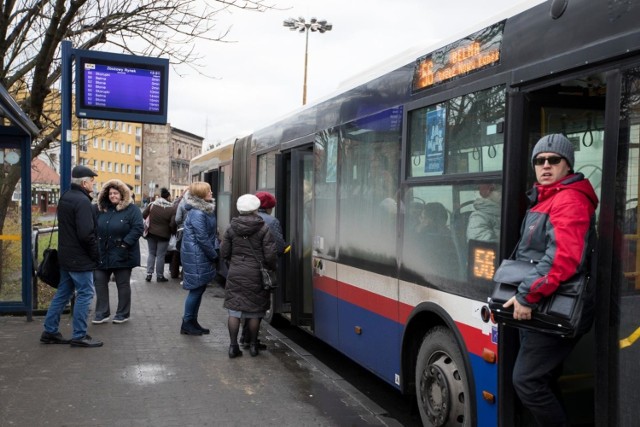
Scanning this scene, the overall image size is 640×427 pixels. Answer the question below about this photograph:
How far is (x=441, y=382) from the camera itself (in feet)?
14.7

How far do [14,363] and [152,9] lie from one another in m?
6.52

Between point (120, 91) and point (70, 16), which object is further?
point (70, 16)

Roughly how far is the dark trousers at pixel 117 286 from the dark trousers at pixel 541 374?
6106 mm

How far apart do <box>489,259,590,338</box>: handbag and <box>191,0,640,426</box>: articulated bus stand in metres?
0.13

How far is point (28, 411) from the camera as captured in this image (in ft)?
17.0

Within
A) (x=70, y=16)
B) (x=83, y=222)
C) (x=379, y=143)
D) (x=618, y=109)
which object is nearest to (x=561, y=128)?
(x=618, y=109)

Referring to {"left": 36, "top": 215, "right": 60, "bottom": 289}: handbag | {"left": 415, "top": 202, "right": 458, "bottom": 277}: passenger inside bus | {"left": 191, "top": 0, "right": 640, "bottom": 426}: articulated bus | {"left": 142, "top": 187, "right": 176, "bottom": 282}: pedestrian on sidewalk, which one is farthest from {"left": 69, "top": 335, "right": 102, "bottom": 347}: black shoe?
{"left": 142, "top": 187, "right": 176, "bottom": 282}: pedestrian on sidewalk

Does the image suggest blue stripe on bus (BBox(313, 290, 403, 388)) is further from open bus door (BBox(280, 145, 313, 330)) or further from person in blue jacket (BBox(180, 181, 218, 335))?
person in blue jacket (BBox(180, 181, 218, 335))

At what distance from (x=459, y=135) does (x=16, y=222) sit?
674 cm

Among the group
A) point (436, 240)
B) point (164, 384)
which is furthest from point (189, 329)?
point (436, 240)

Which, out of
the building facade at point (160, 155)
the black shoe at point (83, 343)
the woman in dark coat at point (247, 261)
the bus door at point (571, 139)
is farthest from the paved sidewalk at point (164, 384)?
the building facade at point (160, 155)

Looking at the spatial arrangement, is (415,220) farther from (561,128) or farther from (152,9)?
(152,9)

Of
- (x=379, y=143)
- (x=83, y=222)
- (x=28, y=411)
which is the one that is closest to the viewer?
(x=28, y=411)

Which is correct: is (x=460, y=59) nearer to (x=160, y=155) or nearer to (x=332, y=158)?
(x=332, y=158)
